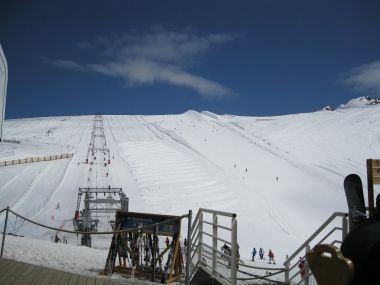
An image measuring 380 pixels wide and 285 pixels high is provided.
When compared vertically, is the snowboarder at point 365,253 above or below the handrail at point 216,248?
above

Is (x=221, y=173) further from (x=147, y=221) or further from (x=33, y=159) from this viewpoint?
(x=147, y=221)

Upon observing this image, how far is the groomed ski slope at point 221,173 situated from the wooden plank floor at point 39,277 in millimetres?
13091

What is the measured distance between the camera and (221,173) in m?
44.7

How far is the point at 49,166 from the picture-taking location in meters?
45.3

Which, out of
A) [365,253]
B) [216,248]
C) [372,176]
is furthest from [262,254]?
[365,253]

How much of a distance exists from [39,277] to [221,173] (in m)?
38.6

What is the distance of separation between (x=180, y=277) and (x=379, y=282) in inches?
335

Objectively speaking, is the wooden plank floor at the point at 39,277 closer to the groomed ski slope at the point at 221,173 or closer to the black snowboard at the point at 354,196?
the black snowboard at the point at 354,196

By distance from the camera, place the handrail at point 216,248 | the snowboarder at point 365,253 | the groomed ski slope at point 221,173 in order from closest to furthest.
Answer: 1. the snowboarder at point 365,253
2. the handrail at point 216,248
3. the groomed ski slope at point 221,173

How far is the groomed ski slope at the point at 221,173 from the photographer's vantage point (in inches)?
1164

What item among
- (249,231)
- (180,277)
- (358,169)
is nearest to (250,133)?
(358,169)

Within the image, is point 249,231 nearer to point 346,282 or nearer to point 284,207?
point 284,207

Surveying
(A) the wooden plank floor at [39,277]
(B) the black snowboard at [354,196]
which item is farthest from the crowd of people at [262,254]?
(B) the black snowboard at [354,196]

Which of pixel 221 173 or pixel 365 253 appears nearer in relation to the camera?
pixel 365 253
